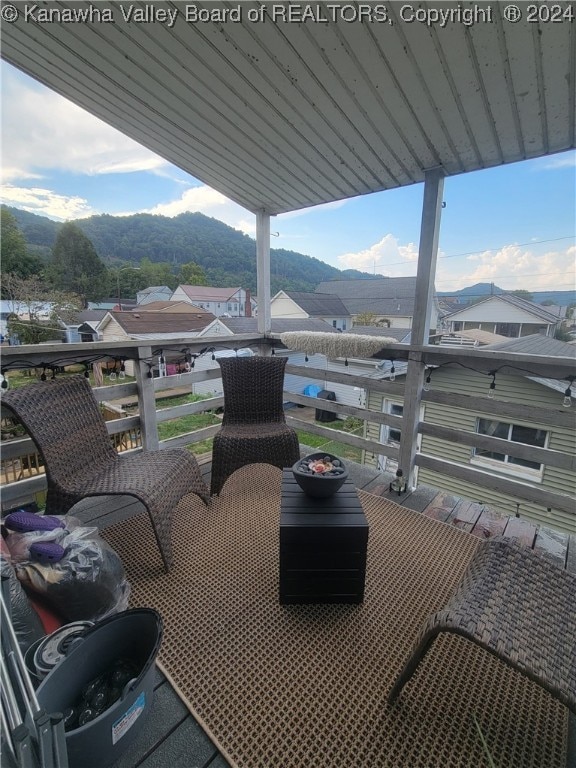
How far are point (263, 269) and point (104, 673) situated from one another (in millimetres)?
2815

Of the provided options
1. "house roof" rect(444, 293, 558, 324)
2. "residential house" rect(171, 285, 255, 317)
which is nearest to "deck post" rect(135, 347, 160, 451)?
"residential house" rect(171, 285, 255, 317)

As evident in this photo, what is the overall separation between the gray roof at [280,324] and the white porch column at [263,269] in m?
0.07

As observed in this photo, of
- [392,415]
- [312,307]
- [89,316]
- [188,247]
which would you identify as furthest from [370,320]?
[89,316]

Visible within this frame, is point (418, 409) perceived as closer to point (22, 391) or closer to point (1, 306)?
point (22, 391)

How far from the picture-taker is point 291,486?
1.73 meters

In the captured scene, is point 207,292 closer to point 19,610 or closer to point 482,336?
point 482,336

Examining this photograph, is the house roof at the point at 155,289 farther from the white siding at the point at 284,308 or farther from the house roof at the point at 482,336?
the house roof at the point at 482,336

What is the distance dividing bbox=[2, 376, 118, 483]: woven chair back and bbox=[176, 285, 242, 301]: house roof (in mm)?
946

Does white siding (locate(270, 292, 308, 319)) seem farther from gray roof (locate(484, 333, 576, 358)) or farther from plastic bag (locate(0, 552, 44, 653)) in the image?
plastic bag (locate(0, 552, 44, 653))

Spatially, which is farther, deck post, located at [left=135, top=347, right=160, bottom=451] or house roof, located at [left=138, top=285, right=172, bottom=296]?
deck post, located at [left=135, top=347, right=160, bottom=451]

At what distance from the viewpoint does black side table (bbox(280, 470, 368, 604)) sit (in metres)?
1.41

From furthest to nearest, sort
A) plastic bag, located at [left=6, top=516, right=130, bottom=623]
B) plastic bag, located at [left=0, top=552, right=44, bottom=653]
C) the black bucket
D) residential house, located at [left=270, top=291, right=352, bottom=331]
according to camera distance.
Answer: residential house, located at [left=270, top=291, right=352, bottom=331]
plastic bag, located at [left=6, top=516, right=130, bottom=623]
plastic bag, located at [left=0, top=552, right=44, bottom=653]
the black bucket

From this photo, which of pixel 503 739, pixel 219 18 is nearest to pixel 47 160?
pixel 219 18

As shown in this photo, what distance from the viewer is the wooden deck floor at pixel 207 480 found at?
101 cm
